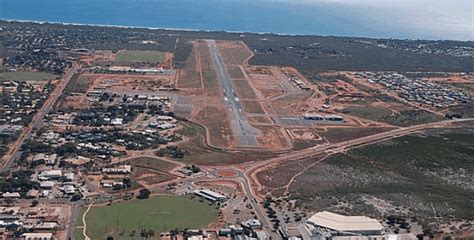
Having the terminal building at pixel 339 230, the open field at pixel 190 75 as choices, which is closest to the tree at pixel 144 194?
the terminal building at pixel 339 230

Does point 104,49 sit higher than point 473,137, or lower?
higher

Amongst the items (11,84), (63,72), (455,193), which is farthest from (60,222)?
(63,72)

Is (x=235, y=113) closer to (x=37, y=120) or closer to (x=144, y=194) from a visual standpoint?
(x=37, y=120)

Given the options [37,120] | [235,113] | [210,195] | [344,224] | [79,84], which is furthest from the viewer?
[79,84]

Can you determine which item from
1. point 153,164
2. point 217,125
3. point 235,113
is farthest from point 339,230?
point 235,113

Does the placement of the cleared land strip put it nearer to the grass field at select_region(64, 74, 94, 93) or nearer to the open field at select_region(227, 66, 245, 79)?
the open field at select_region(227, 66, 245, 79)

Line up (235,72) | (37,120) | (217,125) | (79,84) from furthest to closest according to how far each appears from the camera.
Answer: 1. (235,72)
2. (79,84)
3. (217,125)
4. (37,120)

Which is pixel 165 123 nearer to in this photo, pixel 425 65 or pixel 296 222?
pixel 296 222
